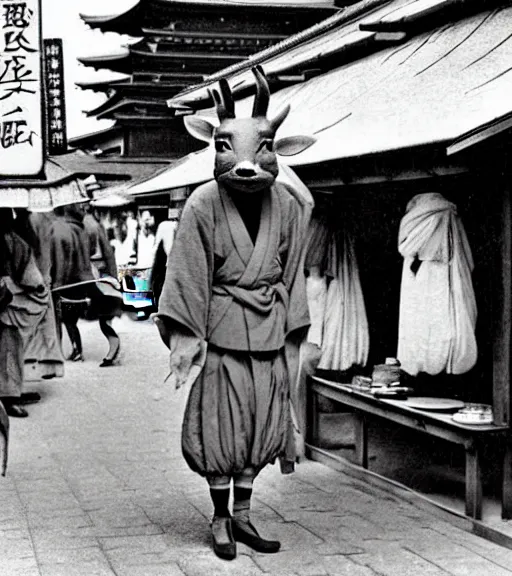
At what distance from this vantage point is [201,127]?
593 cm

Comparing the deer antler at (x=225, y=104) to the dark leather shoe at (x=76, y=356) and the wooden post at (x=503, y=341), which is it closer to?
the wooden post at (x=503, y=341)

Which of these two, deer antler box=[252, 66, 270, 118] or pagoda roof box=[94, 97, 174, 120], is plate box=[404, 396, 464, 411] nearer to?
deer antler box=[252, 66, 270, 118]

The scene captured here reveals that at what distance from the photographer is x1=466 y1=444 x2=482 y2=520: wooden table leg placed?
6.05 meters

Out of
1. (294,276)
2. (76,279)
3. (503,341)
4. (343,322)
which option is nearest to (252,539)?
(294,276)

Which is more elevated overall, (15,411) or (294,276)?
(294,276)

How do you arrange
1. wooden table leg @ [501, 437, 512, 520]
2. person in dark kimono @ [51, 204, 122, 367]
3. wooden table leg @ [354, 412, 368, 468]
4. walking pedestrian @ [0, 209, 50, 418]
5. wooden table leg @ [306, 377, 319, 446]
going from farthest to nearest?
person in dark kimono @ [51, 204, 122, 367], walking pedestrian @ [0, 209, 50, 418], wooden table leg @ [306, 377, 319, 446], wooden table leg @ [354, 412, 368, 468], wooden table leg @ [501, 437, 512, 520]

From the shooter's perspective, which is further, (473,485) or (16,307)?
(16,307)

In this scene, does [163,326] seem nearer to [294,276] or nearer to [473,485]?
[294,276]

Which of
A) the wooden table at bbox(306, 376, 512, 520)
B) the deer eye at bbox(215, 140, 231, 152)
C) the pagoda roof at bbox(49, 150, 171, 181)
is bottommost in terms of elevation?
the wooden table at bbox(306, 376, 512, 520)

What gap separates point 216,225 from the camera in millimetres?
5594

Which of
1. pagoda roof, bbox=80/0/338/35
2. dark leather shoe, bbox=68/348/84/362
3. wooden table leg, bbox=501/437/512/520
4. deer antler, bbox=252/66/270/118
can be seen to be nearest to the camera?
deer antler, bbox=252/66/270/118

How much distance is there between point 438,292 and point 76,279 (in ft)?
25.8

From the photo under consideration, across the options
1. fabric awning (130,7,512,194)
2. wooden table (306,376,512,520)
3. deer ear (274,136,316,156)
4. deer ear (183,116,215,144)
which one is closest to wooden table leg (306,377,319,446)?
wooden table (306,376,512,520)

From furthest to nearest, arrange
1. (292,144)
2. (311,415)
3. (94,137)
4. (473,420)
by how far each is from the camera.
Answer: (94,137), (311,415), (473,420), (292,144)
